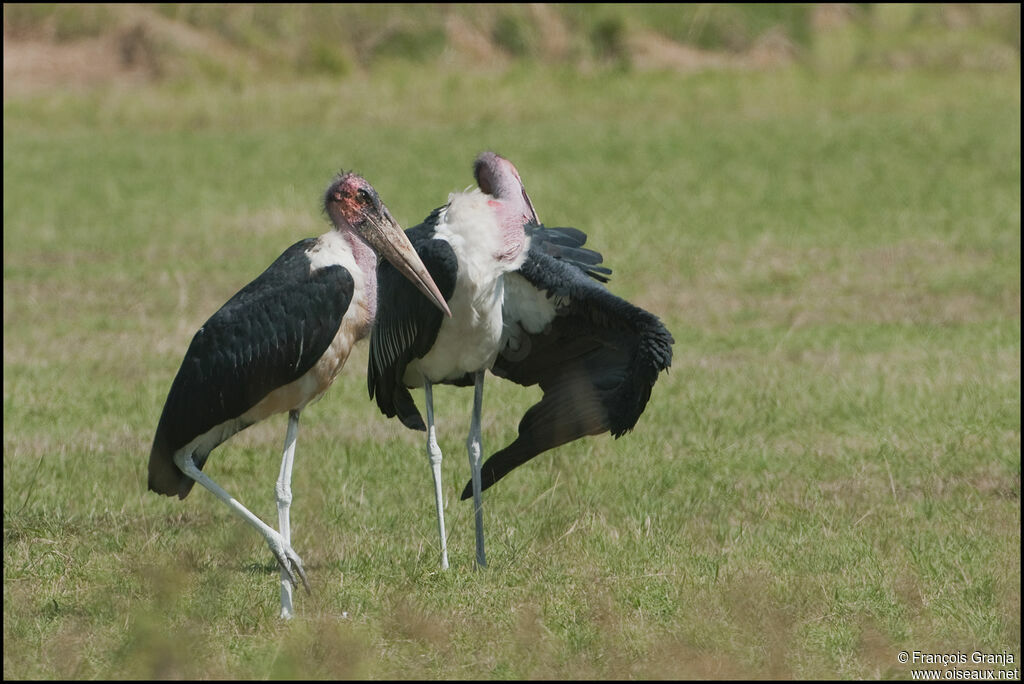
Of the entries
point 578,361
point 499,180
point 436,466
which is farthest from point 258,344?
point 499,180

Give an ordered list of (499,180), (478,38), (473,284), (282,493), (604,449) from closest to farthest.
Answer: (282,493)
(473,284)
(499,180)
(604,449)
(478,38)

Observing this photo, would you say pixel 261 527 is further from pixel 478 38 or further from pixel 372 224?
pixel 478 38

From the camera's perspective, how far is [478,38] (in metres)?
26.0

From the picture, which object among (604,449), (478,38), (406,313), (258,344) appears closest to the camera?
(258,344)

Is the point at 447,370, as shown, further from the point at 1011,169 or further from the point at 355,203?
the point at 1011,169

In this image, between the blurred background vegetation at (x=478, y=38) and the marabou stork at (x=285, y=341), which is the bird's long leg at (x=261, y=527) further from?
the blurred background vegetation at (x=478, y=38)

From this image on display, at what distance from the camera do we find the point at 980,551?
5281mm

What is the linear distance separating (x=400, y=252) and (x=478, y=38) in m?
21.7

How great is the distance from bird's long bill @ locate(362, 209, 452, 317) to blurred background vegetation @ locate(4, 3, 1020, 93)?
61.6ft

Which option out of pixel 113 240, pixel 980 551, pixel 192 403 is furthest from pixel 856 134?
pixel 192 403

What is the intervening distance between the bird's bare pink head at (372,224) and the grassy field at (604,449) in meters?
0.95

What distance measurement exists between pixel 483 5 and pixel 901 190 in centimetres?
1363

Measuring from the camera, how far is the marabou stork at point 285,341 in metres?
4.61

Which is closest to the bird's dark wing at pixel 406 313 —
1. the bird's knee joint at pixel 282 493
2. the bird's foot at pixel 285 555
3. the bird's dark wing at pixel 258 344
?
the bird's dark wing at pixel 258 344
